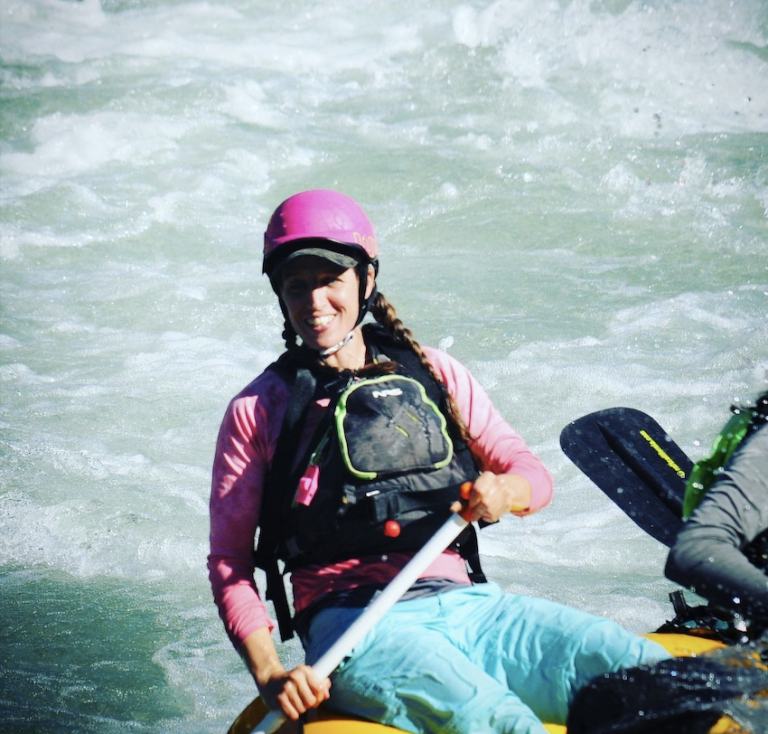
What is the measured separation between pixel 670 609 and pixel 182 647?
181 centimetres

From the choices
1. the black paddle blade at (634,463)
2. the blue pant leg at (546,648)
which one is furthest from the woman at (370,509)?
the black paddle blade at (634,463)

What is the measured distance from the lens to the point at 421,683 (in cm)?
199

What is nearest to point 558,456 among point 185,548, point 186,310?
point 185,548

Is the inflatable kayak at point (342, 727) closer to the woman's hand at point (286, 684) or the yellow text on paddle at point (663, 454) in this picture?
the woman's hand at point (286, 684)

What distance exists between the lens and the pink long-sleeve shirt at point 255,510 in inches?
88.0

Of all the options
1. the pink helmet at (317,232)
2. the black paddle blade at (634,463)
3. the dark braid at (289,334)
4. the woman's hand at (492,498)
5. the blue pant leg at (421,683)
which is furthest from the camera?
the black paddle blade at (634,463)

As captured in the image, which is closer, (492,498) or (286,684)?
(286,684)

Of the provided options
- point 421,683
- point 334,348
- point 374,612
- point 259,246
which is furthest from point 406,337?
point 259,246

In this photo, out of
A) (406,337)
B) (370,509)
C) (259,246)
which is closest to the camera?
(370,509)

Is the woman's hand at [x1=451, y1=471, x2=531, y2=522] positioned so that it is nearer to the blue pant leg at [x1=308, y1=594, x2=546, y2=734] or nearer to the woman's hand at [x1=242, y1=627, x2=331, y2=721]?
the blue pant leg at [x1=308, y1=594, x2=546, y2=734]

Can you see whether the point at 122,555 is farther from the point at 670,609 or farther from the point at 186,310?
the point at 186,310

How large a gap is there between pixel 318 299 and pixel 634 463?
1.63m

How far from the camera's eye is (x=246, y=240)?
8.10m

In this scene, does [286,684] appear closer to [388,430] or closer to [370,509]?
[370,509]
